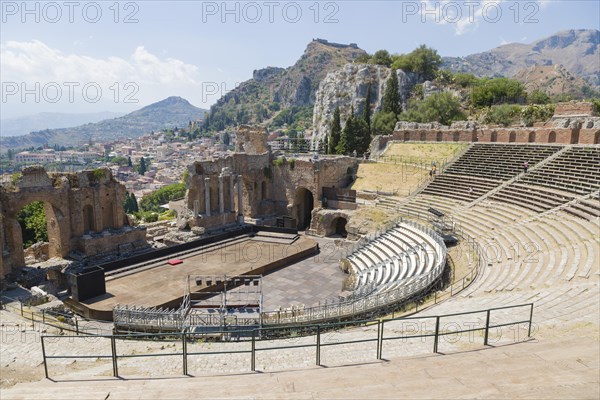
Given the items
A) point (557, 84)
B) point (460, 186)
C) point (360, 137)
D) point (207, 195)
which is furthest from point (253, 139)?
point (557, 84)

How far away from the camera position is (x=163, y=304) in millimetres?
22000

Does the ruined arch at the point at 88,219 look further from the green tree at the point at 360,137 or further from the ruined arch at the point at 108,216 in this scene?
the green tree at the point at 360,137

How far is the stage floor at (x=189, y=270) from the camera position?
22438 millimetres

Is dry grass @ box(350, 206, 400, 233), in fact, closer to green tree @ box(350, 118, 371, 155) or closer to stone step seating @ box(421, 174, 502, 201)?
stone step seating @ box(421, 174, 502, 201)

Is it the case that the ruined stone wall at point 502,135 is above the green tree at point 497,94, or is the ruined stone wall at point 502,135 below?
below

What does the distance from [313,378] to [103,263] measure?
73.5 ft

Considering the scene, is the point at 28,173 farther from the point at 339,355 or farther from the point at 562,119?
the point at 562,119

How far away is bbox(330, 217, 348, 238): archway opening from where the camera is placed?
39.8 metres

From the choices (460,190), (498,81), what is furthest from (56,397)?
(498,81)

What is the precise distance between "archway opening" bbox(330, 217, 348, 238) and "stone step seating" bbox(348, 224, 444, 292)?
916cm

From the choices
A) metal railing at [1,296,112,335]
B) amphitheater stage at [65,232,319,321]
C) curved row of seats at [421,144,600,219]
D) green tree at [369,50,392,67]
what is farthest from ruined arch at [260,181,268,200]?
green tree at [369,50,392,67]

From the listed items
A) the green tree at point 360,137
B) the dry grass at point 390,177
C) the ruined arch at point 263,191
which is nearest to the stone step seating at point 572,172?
the dry grass at point 390,177

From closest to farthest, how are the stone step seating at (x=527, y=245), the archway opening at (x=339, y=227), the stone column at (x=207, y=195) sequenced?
the stone step seating at (x=527, y=245) → the stone column at (x=207, y=195) → the archway opening at (x=339, y=227)

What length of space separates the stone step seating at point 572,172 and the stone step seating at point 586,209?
6.30 feet
